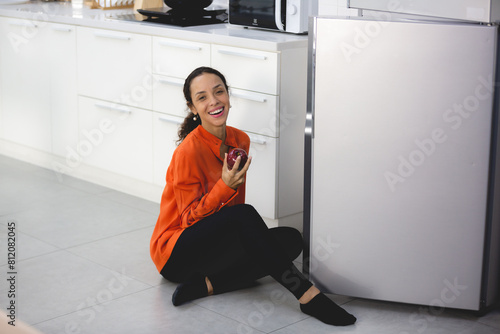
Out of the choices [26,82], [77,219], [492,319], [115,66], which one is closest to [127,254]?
[77,219]

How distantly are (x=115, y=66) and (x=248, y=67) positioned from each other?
0.85 meters

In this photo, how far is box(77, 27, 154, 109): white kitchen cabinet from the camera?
351cm

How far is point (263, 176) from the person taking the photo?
3111 mm

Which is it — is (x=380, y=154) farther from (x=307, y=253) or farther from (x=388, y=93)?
(x=307, y=253)

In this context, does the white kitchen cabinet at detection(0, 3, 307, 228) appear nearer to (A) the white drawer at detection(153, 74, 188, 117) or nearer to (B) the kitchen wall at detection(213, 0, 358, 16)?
(A) the white drawer at detection(153, 74, 188, 117)

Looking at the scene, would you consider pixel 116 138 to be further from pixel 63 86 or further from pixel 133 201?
pixel 63 86

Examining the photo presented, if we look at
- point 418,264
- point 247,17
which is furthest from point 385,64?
point 247,17

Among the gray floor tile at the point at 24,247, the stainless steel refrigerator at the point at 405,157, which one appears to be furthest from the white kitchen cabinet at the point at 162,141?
the stainless steel refrigerator at the point at 405,157

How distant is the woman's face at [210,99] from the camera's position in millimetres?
2643

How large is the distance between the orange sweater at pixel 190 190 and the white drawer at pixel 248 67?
0.38 m

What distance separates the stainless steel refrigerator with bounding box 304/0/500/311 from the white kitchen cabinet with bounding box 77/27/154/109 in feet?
4.06

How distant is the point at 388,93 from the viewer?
2.39m

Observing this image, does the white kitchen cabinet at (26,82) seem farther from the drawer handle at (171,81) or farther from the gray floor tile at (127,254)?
the gray floor tile at (127,254)

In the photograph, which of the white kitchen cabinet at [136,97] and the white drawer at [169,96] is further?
the white drawer at [169,96]
